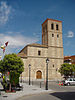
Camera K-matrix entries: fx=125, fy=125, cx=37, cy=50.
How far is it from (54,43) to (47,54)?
4821 mm

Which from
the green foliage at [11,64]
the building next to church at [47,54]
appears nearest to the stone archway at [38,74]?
the building next to church at [47,54]

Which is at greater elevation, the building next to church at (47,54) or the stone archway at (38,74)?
the building next to church at (47,54)

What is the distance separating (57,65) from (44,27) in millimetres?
15418

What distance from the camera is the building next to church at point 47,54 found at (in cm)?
4181

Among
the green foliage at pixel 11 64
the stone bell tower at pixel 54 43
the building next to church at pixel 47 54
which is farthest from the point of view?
the stone bell tower at pixel 54 43

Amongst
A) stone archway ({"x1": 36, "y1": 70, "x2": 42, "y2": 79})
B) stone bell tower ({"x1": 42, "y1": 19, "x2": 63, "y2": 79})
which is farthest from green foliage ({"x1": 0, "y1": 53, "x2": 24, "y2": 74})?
stone bell tower ({"x1": 42, "y1": 19, "x2": 63, "y2": 79})

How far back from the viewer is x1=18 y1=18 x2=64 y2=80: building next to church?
4181 centimetres

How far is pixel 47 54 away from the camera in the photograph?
44156 millimetres

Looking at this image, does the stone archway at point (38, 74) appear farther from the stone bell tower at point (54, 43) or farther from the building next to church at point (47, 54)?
the stone bell tower at point (54, 43)

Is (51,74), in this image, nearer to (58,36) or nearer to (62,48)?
(62,48)

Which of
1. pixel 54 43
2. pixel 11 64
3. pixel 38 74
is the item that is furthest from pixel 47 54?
pixel 11 64

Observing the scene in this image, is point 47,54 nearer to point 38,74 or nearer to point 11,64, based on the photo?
point 38,74

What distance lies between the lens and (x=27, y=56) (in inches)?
1640

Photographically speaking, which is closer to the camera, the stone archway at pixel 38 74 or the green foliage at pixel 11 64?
the green foliage at pixel 11 64
